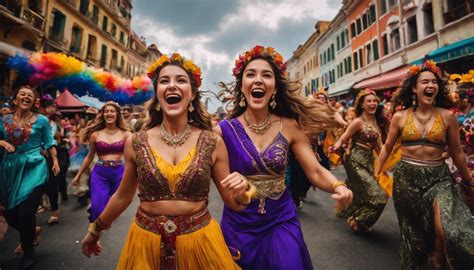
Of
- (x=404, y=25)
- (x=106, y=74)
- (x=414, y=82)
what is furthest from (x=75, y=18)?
(x=414, y=82)

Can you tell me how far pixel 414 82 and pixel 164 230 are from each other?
330 centimetres

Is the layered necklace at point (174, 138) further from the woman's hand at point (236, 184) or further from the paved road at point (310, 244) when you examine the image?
the paved road at point (310, 244)

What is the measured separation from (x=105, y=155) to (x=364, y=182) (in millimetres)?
4218

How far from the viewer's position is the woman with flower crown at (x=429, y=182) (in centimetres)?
255

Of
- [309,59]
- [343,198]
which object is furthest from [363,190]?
[309,59]

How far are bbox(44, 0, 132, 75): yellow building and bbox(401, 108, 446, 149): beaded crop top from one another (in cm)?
2385

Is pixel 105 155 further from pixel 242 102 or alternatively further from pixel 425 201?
pixel 425 201

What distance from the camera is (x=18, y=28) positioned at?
16.6m

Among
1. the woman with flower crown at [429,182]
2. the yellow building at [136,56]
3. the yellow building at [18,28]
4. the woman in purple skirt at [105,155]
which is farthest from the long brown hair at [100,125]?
the yellow building at [136,56]

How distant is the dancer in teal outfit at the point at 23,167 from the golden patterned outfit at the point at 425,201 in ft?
14.4

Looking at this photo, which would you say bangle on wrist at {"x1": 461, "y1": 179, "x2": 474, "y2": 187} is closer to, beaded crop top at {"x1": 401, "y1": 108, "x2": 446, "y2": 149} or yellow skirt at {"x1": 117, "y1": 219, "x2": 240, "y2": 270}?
beaded crop top at {"x1": 401, "y1": 108, "x2": 446, "y2": 149}

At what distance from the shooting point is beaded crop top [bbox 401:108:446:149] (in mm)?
2889

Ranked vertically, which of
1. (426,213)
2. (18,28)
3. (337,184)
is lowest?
(426,213)

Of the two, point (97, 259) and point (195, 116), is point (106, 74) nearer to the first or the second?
point (97, 259)
